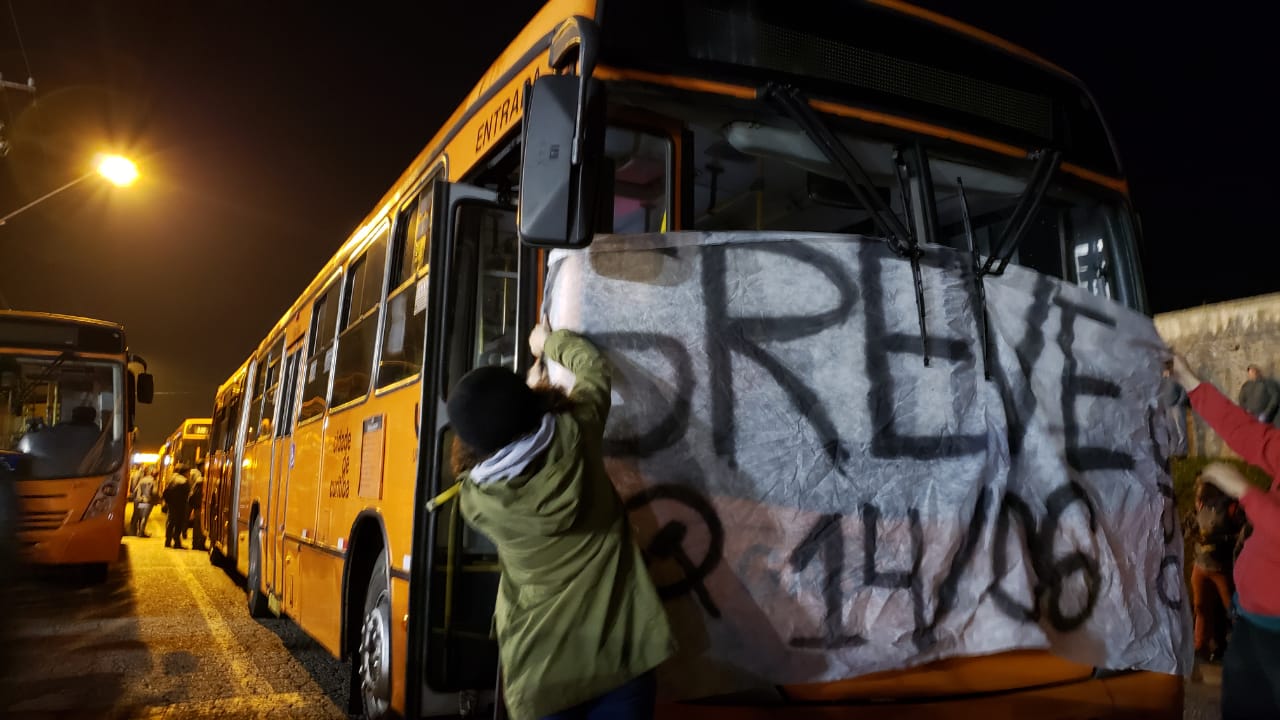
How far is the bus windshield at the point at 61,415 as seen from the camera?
11305 millimetres

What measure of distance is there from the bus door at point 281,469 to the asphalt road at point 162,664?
0.67 m

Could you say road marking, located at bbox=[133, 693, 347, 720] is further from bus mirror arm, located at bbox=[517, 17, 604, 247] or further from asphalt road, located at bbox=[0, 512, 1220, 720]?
bus mirror arm, located at bbox=[517, 17, 604, 247]

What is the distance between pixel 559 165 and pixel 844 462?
1.35 m

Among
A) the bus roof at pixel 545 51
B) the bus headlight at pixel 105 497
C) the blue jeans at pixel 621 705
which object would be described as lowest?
the blue jeans at pixel 621 705

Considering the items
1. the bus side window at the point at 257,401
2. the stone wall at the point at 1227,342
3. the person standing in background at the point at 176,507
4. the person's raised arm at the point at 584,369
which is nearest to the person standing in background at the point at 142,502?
the person standing in background at the point at 176,507

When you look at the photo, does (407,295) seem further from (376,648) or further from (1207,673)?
(1207,673)

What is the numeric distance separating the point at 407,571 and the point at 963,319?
251 centimetres

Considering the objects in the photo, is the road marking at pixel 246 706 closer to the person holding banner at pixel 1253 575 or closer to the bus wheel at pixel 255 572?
the bus wheel at pixel 255 572

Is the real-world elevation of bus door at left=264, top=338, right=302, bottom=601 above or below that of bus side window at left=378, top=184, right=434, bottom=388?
below

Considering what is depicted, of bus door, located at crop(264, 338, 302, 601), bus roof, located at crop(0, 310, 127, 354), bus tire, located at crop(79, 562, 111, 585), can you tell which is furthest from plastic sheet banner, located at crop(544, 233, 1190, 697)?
bus tire, located at crop(79, 562, 111, 585)

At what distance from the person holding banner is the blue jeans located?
7.03 feet

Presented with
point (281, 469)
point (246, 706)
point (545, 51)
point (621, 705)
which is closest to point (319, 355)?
point (281, 469)

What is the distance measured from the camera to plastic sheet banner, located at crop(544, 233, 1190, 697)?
9.55 ft

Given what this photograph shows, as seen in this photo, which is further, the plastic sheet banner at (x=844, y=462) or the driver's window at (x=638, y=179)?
the driver's window at (x=638, y=179)
